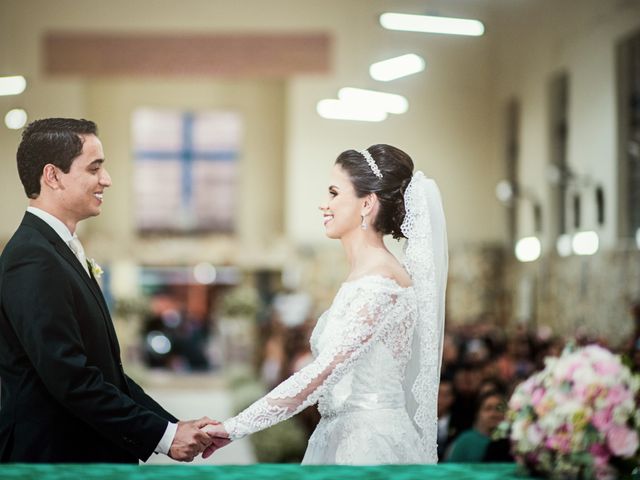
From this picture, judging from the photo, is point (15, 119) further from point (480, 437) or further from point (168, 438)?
point (168, 438)

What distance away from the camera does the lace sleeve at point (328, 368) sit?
12.3 feet

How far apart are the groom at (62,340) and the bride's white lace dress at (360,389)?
34cm

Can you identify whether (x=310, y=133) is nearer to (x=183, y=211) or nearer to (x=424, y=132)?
(x=424, y=132)

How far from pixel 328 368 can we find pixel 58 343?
890 millimetres


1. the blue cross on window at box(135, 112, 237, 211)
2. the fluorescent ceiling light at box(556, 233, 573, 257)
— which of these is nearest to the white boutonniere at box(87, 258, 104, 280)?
the fluorescent ceiling light at box(556, 233, 573, 257)

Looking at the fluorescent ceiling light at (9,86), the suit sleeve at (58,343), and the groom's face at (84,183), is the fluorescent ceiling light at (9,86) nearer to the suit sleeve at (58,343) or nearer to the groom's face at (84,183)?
the groom's face at (84,183)

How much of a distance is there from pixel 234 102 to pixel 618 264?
46.0 feet

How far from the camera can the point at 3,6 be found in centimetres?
2286

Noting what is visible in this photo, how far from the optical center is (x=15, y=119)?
19.7 metres

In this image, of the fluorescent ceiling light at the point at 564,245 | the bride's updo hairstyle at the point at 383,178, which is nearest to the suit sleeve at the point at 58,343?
the bride's updo hairstyle at the point at 383,178

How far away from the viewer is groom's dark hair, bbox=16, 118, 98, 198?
3.65m

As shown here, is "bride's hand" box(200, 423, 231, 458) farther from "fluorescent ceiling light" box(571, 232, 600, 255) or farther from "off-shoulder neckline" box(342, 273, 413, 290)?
"fluorescent ceiling light" box(571, 232, 600, 255)

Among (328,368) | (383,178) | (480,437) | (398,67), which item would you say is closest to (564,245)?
(398,67)

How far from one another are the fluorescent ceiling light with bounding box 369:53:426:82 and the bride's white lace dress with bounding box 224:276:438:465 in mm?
10878
